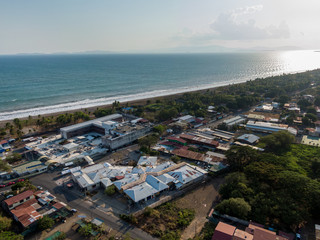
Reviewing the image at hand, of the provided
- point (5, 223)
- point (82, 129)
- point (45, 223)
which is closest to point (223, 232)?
point (45, 223)

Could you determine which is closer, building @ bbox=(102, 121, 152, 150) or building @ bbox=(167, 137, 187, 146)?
building @ bbox=(102, 121, 152, 150)

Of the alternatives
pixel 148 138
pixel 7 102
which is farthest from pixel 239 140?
pixel 7 102

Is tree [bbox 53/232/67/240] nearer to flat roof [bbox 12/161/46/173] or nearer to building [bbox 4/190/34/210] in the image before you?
building [bbox 4/190/34/210]

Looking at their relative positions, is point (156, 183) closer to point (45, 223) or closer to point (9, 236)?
point (45, 223)

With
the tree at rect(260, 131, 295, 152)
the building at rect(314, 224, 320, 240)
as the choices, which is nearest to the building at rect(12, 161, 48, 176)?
the building at rect(314, 224, 320, 240)

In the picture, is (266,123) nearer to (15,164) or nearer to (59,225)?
(59,225)

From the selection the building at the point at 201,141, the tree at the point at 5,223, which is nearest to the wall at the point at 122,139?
the building at the point at 201,141
